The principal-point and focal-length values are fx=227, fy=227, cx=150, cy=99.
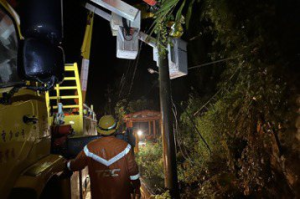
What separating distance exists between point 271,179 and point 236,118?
1.39 meters

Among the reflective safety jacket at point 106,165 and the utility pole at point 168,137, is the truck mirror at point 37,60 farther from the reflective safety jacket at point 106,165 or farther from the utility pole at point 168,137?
the utility pole at point 168,137

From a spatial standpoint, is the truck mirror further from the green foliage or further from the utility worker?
the green foliage

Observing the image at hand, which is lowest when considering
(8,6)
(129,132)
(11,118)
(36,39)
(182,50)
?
(129,132)

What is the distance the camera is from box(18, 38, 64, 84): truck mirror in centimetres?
177

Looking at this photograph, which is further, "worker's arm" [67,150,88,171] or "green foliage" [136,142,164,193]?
"green foliage" [136,142,164,193]

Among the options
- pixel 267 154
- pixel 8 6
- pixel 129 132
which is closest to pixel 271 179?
pixel 267 154

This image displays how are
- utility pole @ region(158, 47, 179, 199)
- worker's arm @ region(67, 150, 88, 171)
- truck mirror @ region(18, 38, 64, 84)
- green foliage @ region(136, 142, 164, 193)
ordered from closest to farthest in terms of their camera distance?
truck mirror @ region(18, 38, 64, 84) → worker's arm @ region(67, 150, 88, 171) → utility pole @ region(158, 47, 179, 199) → green foliage @ region(136, 142, 164, 193)

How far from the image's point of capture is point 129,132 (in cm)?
458

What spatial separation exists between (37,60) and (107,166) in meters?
1.96

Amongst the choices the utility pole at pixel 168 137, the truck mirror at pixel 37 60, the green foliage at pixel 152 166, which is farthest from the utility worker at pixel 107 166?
the green foliage at pixel 152 166

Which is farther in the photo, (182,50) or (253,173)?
(182,50)

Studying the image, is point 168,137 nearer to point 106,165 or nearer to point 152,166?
point 106,165

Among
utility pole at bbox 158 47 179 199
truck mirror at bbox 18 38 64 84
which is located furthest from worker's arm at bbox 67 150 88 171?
utility pole at bbox 158 47 179 199

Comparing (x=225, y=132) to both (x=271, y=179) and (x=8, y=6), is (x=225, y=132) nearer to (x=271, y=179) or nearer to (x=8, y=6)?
(x=271, y=179)
